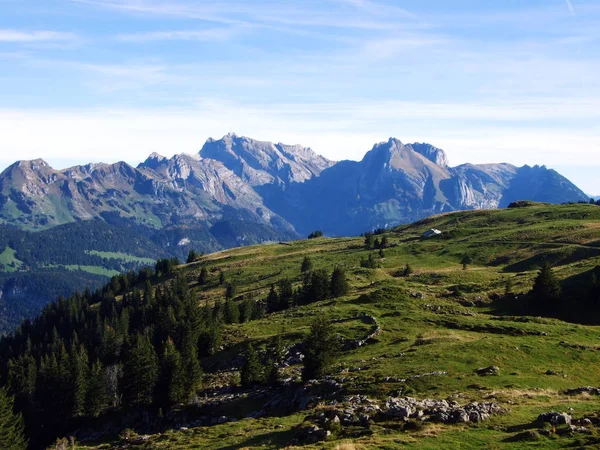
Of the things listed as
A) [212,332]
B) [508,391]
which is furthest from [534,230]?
[508,391]

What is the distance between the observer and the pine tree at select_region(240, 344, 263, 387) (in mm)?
62625

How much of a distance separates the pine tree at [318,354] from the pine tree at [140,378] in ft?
75.7

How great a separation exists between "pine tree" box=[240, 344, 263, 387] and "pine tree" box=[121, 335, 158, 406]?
13.3 meters

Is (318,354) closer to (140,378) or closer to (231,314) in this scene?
(140,378)

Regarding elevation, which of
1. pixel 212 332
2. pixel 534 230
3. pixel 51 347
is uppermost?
pixel 534 230

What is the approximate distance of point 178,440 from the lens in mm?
47938

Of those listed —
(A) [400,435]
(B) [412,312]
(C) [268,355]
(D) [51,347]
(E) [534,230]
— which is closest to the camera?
(A) [400,435]

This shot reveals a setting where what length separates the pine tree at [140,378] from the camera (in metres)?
68.4

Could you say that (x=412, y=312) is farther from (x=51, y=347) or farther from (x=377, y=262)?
(x=51, y=347)

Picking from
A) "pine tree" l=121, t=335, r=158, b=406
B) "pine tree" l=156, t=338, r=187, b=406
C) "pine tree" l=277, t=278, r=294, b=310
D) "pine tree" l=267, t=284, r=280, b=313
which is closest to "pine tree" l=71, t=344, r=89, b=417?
"pine tree" l=121, t=335, r=158, b=406

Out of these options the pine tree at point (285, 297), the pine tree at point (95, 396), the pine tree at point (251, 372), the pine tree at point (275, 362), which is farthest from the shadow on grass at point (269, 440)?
the pine tree at point (285, 297)

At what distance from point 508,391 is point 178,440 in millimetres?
29863

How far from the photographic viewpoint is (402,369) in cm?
5134

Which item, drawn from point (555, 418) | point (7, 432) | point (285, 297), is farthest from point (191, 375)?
point (285, 297)
